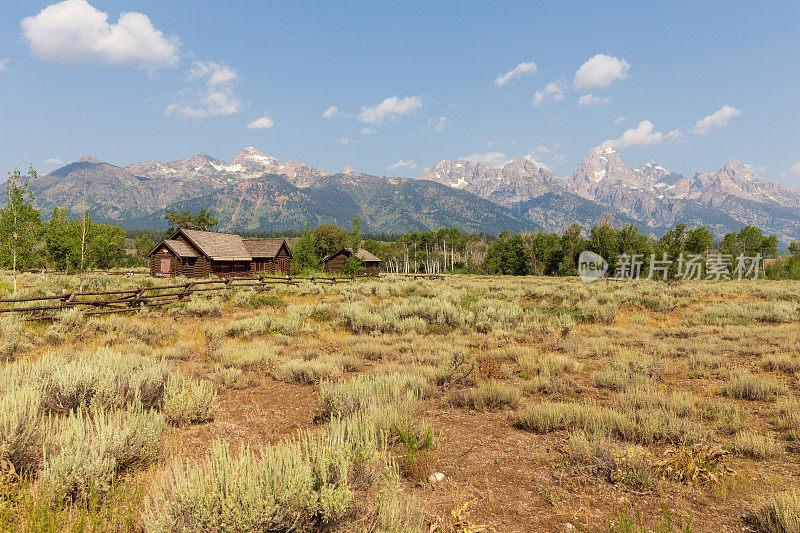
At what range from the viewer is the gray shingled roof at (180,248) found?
125 feet

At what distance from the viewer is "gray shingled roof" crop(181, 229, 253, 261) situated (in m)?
39.6

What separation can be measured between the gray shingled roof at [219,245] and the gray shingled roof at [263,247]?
1.40 metres

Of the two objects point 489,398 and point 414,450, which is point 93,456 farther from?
point 489,398

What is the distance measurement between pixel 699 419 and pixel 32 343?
17.5 metres

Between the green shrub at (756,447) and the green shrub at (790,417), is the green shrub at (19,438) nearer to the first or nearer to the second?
the green shrub at (756,447)

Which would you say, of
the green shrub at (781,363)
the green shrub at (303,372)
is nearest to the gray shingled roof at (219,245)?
the green shrub at (303,372)

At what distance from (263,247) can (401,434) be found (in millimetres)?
47147

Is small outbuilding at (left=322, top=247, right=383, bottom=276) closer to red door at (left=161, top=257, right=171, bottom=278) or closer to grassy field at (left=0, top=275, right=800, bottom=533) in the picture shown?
red door at (left=161, top=257, right=171, bottom=278)

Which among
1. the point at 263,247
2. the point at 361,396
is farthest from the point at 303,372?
the point at 263,247

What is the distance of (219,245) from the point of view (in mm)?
42125

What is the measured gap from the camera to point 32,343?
10570mm

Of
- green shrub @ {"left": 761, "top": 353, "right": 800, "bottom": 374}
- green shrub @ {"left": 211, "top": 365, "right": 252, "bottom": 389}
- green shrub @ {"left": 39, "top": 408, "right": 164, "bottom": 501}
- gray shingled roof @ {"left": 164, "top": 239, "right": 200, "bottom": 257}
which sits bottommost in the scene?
green shrub @ {"left": 211, "top": 365, "right": 252, "bottom": 389}

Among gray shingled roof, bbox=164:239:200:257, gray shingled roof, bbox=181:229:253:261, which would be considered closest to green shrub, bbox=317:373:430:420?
gray shingled roof, bbox=181:229:253:261

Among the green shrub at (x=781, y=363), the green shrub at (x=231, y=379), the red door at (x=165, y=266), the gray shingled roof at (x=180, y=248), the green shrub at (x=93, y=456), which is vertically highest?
the gray shingled roof at (x=180, y=248)
